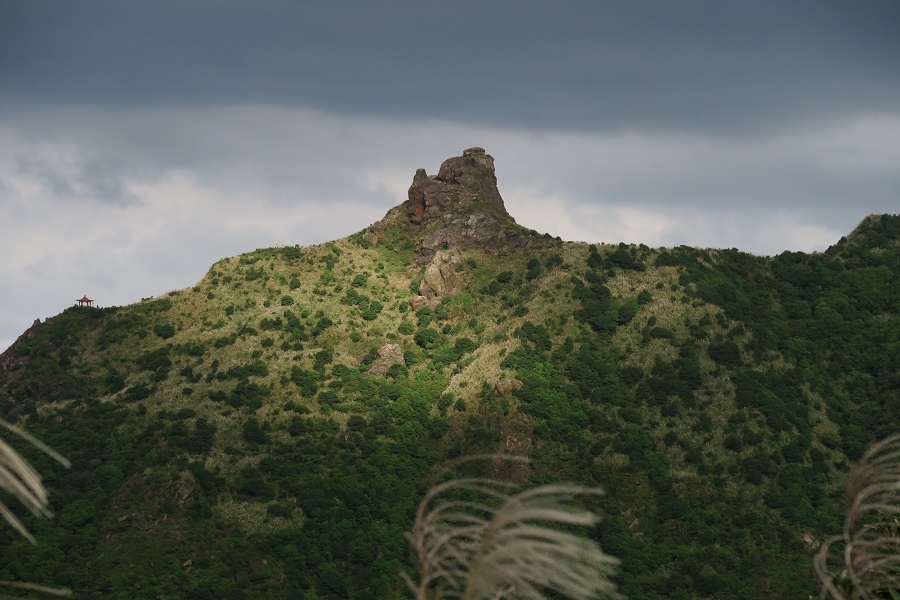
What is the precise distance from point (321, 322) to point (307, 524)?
116 feet

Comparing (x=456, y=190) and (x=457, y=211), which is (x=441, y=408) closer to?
(x=457, y=211)

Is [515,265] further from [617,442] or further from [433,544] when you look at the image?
[433,544]

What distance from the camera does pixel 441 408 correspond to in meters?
130

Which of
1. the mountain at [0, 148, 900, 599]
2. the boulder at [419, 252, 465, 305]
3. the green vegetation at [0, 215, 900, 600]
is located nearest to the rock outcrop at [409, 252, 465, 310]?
the boulder at [419, 252, 465, 305]

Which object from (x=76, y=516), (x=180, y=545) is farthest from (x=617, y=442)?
(x=76, y=516)

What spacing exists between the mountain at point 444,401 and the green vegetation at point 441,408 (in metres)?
0.32

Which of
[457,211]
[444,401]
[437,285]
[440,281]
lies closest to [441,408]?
[444,401]

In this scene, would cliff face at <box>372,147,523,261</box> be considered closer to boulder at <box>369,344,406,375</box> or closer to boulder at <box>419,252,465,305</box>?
boulder at <box>419,252,465,305</box>

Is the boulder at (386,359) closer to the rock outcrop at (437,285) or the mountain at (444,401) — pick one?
the mountain at (444,401)

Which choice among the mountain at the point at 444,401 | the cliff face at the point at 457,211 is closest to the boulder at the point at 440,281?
the mountain at the point at 444,401

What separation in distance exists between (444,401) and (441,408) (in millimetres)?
836

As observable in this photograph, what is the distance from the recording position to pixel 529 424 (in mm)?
120438

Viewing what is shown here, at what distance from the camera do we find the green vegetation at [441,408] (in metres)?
107

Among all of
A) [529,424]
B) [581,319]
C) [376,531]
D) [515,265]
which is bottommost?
[376,531]
